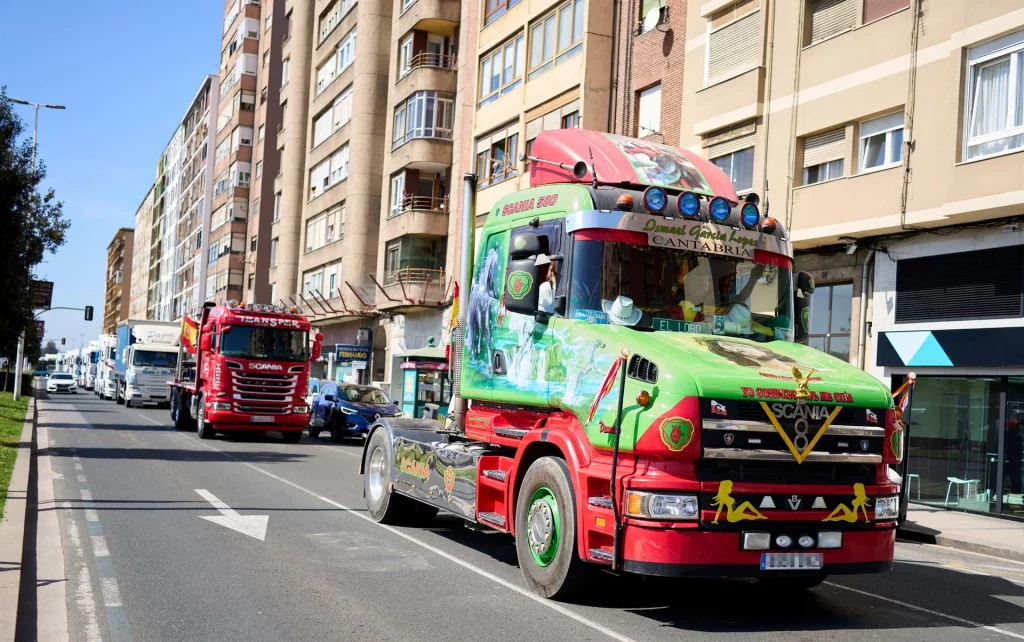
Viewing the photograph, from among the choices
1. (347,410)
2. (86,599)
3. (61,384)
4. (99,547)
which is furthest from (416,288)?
(61,384)

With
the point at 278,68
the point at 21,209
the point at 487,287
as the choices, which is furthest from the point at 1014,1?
the point at 278,68

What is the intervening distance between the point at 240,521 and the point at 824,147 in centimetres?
1417

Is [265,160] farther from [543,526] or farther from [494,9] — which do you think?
[543,526]

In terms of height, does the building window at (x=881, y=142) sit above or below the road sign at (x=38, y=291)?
above

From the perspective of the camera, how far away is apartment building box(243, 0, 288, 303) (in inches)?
2496

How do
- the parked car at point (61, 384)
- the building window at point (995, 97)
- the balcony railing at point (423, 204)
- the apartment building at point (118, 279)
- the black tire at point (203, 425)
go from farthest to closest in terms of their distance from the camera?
the apartment building at point (118, 279), the parked car at point (61, 384), the balcony railing at point (423, 204), the black tire at point (203, 425), the building window at point (995, 97)

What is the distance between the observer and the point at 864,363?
19266mm

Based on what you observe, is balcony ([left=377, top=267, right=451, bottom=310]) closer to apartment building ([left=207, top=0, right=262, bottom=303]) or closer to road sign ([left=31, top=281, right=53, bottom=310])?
road sign ([left=31, top=281, right=53, bottom=310])

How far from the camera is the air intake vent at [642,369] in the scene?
696 cm

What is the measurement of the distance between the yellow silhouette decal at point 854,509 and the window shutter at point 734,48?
16.5m

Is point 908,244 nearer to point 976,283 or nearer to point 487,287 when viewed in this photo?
point 976,283

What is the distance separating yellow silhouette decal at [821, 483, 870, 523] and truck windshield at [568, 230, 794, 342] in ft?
5.00

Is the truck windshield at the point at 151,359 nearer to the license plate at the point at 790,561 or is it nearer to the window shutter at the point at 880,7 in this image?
the window shutter at the point at 880,7

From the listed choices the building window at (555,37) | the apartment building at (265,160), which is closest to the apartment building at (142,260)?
the apartment building at (265,160)
